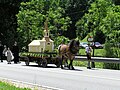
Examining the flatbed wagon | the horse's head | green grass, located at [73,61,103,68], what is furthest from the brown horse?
green grass, located at [73,61,103,68]

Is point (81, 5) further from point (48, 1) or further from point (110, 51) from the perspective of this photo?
point (110, 51)

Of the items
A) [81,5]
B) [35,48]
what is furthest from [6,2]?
[81,5]

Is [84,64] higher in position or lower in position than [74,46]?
lower

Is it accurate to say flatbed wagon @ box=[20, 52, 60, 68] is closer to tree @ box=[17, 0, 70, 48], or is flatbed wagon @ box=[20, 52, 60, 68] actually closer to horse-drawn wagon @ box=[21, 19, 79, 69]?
horse-drawn wagon @ box=[21, 19, 79, 69]

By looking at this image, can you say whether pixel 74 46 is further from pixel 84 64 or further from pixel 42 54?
pixel 84 64

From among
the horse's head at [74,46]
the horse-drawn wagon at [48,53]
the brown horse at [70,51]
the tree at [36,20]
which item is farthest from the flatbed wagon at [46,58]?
the tree at [36,20]

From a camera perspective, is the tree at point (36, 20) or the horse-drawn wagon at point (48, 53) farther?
the tree at point (36, 20)

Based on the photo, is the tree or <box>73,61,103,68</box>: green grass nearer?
<box>73,61,103,68</box>: green grass

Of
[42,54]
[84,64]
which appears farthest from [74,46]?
[84,64]

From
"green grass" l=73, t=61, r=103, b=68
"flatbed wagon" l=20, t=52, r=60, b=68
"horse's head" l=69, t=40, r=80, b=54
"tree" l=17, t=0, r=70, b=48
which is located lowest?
"green grass" l=73, t=61, r=103, b=68

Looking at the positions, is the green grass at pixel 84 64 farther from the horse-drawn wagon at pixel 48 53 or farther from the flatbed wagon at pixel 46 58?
the flatbed wagon at pixel 46 58

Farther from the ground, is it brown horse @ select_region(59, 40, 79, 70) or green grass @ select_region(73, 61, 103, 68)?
brown horse @ select_region(59, 40, 79, 70)

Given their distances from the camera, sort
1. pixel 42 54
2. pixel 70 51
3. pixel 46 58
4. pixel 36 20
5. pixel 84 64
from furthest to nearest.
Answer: pixel 36 20 < pixel 84 64 < pixel 42 54 < pixel 46 58 < pixel 70 51

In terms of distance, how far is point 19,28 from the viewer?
41562 mm
